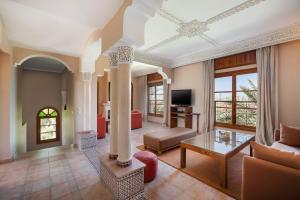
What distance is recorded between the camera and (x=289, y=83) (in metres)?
3.53

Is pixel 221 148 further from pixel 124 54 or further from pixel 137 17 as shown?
pixel 137 17

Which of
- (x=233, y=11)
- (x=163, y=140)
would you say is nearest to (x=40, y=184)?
(x=163, y=140)

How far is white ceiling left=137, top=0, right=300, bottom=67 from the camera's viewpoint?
2449 millimetres

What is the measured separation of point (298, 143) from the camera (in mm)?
2686

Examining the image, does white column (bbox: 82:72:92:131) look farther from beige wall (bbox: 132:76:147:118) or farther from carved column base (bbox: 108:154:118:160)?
beige wall (bbox: 132:76:147:118)

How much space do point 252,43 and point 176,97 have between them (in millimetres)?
3104

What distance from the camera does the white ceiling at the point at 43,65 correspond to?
18.4ft

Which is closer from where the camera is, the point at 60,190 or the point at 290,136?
the point at 60,190

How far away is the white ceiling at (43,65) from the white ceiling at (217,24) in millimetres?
3831

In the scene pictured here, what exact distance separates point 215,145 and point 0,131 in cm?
440

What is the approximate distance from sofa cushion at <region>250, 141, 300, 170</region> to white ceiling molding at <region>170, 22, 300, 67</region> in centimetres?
329

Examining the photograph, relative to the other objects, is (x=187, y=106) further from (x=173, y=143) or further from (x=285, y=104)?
(x=285, y=104)

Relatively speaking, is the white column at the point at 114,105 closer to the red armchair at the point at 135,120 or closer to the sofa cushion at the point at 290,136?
the sofa cushion at the point at 290,136

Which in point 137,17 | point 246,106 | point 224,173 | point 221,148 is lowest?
point 224,173
